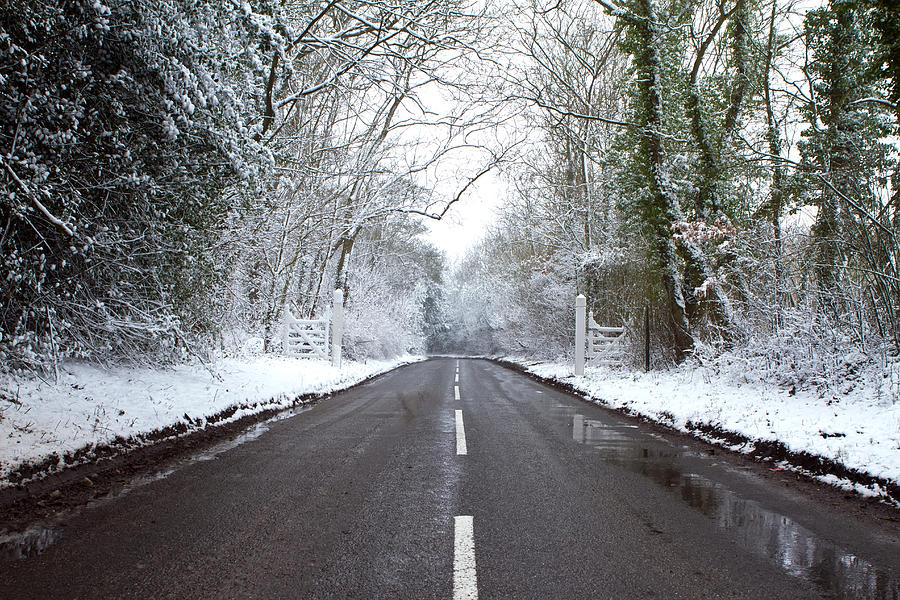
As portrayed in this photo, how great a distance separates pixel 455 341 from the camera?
72250 millimetres

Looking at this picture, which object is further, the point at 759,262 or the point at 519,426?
the point at 759,262

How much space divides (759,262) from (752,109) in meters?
7.35

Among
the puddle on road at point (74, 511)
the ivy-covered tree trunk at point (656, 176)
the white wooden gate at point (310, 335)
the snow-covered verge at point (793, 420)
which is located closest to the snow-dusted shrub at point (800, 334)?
the snow-covered verge at point (793, 420)

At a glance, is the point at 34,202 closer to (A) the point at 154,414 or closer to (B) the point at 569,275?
(A) the point at 154,414

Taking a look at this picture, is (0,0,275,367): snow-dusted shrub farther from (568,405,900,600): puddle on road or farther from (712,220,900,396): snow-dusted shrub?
(712,220,900,396): snow-dusted shrub

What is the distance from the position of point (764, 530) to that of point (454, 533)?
90.4 inches

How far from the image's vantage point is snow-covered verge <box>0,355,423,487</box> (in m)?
5.15

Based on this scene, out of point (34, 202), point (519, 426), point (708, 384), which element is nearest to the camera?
point (34, 202)

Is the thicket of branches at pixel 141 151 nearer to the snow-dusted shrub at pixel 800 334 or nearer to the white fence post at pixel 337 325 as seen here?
the snow-dusted shrub at pixel 800 334

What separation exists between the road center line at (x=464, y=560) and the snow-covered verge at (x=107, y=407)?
12.4 feet

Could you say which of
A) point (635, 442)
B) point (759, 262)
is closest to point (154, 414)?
point (635, 442)

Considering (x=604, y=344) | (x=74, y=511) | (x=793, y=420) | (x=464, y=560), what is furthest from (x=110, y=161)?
(x=604, y=344)

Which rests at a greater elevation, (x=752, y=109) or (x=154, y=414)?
(x=752, y=109)

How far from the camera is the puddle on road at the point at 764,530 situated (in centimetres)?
308
